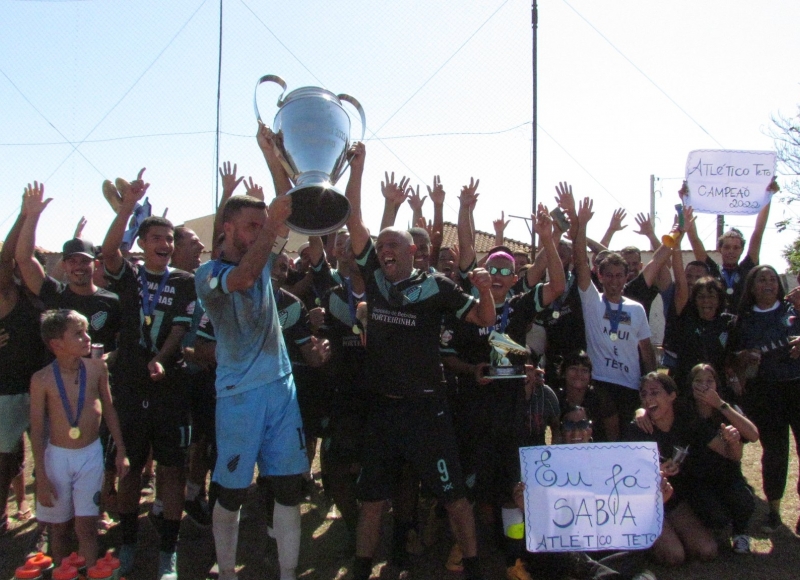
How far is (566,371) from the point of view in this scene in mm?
4562

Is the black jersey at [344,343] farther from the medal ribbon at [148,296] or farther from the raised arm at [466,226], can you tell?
the medal ribbon at [148,296]

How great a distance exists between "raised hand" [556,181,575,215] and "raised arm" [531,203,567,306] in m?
0.38

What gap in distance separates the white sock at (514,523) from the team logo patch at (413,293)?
146cm

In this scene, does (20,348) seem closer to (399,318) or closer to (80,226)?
(80,226)

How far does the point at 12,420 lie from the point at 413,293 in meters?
3.07

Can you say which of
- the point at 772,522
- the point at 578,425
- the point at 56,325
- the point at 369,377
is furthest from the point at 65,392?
the point at 772,522

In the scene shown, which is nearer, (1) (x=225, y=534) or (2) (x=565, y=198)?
(1) (x=225, y=534)

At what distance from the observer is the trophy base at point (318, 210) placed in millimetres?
3523

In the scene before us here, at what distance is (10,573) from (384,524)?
242cm

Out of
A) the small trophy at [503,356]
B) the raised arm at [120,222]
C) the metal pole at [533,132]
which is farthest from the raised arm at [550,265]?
the metal pole at [533,132]

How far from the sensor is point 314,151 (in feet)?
12.6

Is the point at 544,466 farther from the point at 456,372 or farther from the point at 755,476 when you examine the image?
the point at 755,476

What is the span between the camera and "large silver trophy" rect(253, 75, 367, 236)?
357cm

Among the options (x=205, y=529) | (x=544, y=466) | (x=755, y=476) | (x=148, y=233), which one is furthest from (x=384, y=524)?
(x=755, y=476)
